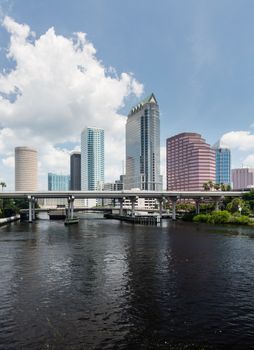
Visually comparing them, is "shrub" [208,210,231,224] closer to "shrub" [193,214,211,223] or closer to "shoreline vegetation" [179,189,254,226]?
"shoreline vegetation" [179,189,254,226]

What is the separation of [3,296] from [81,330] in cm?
1250

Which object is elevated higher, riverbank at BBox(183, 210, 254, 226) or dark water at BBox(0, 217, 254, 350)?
dark water at BBox(0, 217, 254, 350)

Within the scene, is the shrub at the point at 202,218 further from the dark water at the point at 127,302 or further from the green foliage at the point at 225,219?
the dark water at the point at 127,302

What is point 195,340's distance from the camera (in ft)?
74.7

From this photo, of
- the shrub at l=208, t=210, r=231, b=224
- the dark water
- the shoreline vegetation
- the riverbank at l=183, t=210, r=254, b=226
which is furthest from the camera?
the shrub at l=208, t=210, r=231, b=224

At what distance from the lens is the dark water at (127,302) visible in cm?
2305

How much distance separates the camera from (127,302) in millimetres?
30953

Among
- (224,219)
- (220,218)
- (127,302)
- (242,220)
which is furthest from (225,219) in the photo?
(127,302)

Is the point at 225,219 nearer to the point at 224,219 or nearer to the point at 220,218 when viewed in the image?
the point at 224,219

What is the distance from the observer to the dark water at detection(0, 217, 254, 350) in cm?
2305

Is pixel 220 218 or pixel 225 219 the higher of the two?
pixel 220 218

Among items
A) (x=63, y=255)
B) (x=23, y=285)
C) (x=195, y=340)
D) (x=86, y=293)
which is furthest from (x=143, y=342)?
(x=63, y=255)

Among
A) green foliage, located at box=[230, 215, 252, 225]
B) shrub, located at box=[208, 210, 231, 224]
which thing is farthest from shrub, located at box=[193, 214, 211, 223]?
green foliage, located at box=[230, 215, 252, 225]

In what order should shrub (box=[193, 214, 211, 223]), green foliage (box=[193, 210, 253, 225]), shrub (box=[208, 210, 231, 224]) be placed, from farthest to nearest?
shrub (box=[193, 214, 211, 223])
shrub (box=[208, 210, 231, 224])
green foliage (box=[193, 210, 253, 225])
